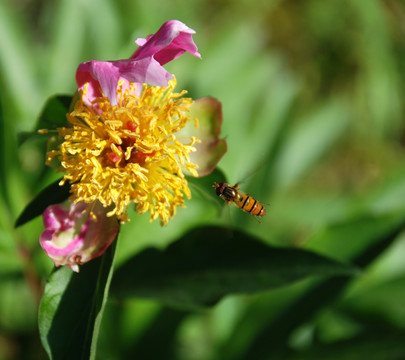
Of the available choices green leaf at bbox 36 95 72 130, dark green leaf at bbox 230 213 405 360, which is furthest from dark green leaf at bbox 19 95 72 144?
dark green leaf at bbox 230 213 405 360

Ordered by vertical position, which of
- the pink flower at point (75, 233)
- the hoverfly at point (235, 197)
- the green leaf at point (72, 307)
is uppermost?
the hoverfly at point (235, 197)

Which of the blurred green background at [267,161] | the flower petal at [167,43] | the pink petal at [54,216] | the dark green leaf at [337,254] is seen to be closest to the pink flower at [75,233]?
the pink petal at [54,216]

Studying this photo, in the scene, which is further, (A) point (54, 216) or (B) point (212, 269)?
(B) point (212, 269)

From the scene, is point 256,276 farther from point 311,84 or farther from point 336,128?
point 311,84

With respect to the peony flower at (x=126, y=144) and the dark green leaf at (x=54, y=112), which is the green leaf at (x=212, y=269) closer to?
the peony flower at (x=126, y=144)

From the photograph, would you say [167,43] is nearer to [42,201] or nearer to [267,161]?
[42,201]

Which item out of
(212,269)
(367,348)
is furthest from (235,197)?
(367,348)

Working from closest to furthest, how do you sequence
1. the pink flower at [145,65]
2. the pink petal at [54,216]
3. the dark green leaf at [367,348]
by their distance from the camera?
the pink flower at [145,65], the pink petal at [54,216], the dark green leaf at [367,348]
